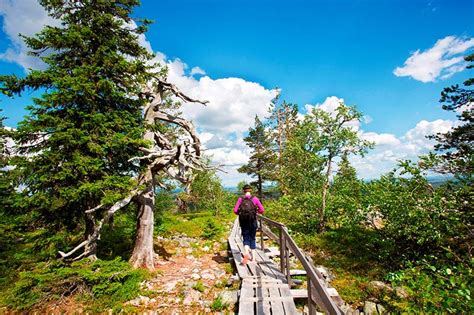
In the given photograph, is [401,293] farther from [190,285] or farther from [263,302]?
[190,285]

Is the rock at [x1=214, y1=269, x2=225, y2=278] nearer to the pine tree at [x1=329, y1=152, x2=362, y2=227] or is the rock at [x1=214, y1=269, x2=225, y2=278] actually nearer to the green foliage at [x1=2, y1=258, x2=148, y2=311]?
the green foliage at [x1=2, y1=258, x2=148, y2=311]

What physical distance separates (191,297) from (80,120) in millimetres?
6838

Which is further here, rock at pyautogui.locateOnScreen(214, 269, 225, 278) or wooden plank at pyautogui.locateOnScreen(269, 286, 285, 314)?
rock at pyautogui.locateOnScreen(214, 269, 225, 278)

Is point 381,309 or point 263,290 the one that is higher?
point 263,290

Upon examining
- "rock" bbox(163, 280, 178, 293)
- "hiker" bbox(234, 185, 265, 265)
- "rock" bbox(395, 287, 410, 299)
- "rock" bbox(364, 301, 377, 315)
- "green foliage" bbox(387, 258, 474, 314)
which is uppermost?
"hiker" bbox(234, 185, 265, 265)

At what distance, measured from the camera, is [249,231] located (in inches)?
305

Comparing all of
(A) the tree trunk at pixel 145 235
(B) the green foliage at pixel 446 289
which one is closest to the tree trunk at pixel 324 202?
(B) the green foliage at pixel 446 289

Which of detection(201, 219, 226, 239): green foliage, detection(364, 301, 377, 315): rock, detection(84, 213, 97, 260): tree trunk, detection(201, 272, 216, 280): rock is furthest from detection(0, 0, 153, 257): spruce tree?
detection(364, 301, 377, 315): rock

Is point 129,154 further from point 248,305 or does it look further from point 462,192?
point 462,192

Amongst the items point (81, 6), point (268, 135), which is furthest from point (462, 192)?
point (268, 135)

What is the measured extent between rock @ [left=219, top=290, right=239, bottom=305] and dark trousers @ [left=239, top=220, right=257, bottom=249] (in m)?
1.57

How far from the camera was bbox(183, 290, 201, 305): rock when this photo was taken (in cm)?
677

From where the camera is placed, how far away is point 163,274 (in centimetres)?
858

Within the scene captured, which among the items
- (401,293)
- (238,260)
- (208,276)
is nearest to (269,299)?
(238,260)
